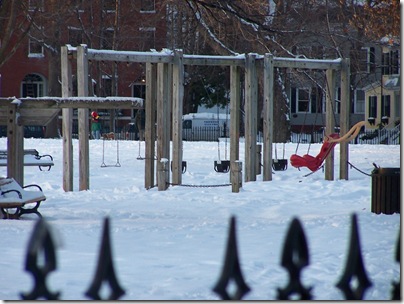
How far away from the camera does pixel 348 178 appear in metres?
17.6

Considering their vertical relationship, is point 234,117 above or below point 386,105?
below

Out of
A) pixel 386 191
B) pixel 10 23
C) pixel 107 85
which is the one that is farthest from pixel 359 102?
pixel 386 191

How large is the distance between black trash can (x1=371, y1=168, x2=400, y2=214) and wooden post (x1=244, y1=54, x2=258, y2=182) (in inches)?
205

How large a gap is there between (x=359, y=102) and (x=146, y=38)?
2036 cm

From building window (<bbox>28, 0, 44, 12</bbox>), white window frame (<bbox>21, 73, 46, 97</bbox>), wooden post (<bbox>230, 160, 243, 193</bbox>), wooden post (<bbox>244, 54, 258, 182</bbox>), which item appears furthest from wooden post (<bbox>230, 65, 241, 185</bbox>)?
white window frame (<bbox>21, 73, 46, 97</bbox>)

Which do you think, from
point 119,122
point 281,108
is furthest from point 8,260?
point 119,122

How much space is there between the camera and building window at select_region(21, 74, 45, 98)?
157 feet

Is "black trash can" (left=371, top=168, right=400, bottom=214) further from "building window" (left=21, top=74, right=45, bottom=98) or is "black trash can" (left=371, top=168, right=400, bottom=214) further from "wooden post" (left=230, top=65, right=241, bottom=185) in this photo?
"building window" (left=21, top=74, right=45, bottom=98)

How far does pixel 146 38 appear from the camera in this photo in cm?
3834

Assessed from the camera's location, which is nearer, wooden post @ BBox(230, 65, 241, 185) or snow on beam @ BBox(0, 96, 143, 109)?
snow on beam @ BBox(0, 96, 143, 109)

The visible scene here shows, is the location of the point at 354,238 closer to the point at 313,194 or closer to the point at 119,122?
the point at 313,194

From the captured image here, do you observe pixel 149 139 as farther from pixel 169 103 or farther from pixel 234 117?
pixel 234 117

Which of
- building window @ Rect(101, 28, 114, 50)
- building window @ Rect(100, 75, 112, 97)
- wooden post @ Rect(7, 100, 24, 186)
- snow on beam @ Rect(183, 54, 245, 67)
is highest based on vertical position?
building window @ Rect(101, 28, 114, 50)

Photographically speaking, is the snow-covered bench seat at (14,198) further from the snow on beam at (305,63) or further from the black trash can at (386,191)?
the snow on beam at (305,63)
